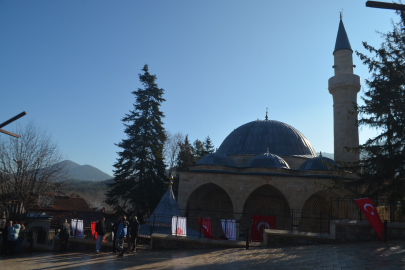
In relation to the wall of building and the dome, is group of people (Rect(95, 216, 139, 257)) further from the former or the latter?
the dome

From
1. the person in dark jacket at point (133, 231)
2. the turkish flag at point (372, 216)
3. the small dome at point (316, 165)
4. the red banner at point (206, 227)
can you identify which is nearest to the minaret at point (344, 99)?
the small dome at point (316, 165)

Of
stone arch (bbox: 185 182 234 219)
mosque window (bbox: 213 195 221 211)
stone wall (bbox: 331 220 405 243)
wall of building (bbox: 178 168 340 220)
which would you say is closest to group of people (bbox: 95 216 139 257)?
stone wall (bbox: 331 220 405 243)

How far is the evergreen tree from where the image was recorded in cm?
1313

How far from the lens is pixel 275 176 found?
61.5 ft

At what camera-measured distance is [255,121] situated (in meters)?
Answer: 28.3

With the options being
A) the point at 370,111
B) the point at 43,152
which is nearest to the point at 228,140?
the point at 370,111

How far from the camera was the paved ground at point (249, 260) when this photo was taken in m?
6.36

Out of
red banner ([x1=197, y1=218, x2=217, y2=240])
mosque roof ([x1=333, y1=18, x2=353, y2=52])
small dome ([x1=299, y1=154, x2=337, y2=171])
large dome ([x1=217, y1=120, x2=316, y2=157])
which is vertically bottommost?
red banner ([x1=197, y1=218, x2=217, y2=240])

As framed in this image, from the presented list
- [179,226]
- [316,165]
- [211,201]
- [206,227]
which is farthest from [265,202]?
[179,226]

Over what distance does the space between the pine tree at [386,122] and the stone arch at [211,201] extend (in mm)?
8254

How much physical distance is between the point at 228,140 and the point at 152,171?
24.6 feet

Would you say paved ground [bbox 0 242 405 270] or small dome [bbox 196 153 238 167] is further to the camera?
small dome [bbox 196 153 238 167]

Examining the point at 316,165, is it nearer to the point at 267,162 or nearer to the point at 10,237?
the point at 267,162

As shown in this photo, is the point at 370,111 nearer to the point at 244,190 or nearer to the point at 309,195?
the point at 309,195
